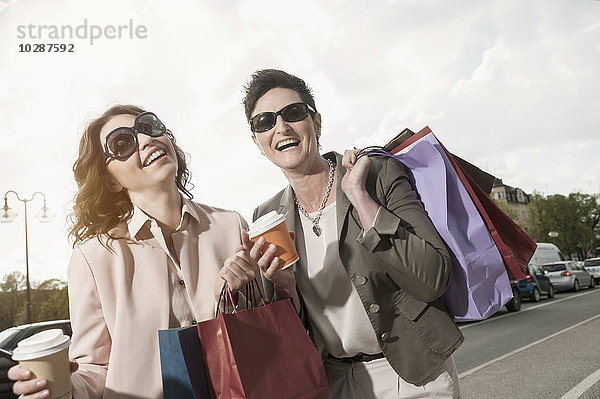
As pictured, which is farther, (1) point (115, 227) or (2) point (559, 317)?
(2) point (559, 317)

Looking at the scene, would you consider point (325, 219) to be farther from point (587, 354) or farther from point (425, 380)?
point (587, 354)

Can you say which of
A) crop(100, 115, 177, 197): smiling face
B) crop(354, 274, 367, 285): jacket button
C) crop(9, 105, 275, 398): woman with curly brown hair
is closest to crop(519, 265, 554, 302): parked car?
crop(354, 274, 367, 285): jacket button

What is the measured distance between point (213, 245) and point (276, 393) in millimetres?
701

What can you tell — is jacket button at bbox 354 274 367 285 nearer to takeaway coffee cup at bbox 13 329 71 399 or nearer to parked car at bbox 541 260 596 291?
takeaway coffee cup at bbox 13 329 71 399

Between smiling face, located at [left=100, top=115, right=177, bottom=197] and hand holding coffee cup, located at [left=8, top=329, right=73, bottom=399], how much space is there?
74 centimetres

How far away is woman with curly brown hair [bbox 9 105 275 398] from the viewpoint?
2033 millimetres

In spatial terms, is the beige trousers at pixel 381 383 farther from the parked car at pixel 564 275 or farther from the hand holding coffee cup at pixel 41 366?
the parked car at pixel 564 275

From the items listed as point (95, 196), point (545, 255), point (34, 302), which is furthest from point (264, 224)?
point (545, 255)

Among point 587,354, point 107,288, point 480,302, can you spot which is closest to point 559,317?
point 587,354

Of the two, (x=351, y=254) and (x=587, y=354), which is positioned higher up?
(x=351, y=254)

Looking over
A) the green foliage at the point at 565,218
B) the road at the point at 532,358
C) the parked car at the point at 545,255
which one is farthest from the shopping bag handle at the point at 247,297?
the green foliage at the point at 565,218

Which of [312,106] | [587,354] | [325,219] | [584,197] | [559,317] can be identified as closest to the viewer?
[325,219]

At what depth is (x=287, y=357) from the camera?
2.07 m

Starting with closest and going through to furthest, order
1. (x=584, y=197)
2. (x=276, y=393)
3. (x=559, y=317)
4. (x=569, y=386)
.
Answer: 1. (x=276, y=393)
2. (x=569, y=386)
3. (x=559, y=317)
4. (x=584, y=197)
